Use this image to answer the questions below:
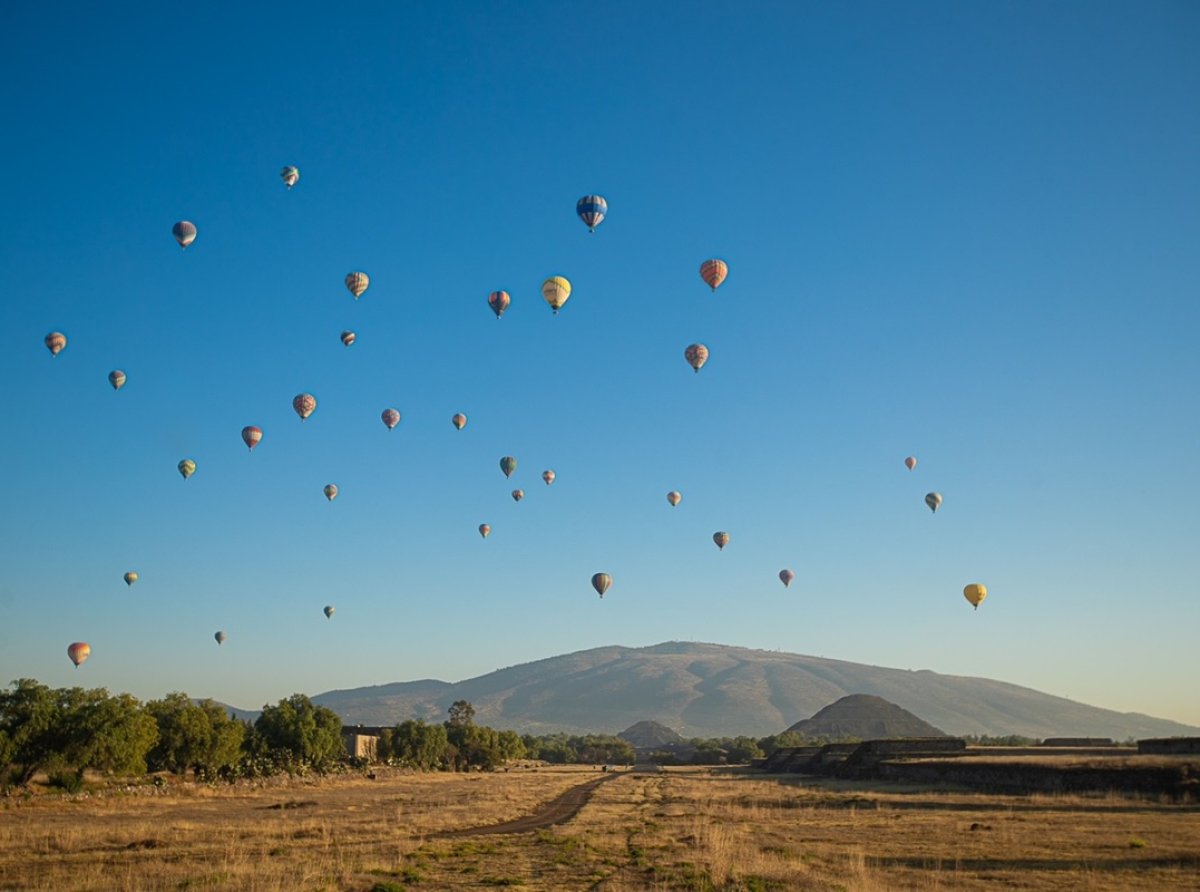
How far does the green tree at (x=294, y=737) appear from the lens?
297ft

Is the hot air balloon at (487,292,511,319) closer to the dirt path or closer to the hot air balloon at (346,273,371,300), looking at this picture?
the hot air balloon at (346,273,371,300)

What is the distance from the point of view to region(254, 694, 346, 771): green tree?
90.4 m

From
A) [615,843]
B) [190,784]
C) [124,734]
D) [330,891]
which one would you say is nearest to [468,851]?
[615,843]

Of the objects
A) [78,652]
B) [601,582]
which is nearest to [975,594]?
[601,582]

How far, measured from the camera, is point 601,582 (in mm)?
92500


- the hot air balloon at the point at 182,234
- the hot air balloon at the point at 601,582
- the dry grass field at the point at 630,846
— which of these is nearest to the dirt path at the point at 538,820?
the dry grass field at the point at 630,846

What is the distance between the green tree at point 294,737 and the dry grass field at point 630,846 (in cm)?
3607

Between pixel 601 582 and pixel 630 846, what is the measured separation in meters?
59.4

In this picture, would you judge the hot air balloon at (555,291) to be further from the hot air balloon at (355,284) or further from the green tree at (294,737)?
the green tree at (294,737)

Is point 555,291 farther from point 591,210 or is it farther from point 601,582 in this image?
point 601,582

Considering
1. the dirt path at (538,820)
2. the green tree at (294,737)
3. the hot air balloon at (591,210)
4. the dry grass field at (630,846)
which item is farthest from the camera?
the green tree at (294,737)

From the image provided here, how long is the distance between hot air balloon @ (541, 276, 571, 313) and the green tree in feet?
170

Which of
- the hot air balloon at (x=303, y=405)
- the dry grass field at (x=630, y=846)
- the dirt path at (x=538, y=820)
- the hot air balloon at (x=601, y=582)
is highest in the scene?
the hot air balloon at (x=303, y=405)

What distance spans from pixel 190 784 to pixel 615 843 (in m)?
50.3
